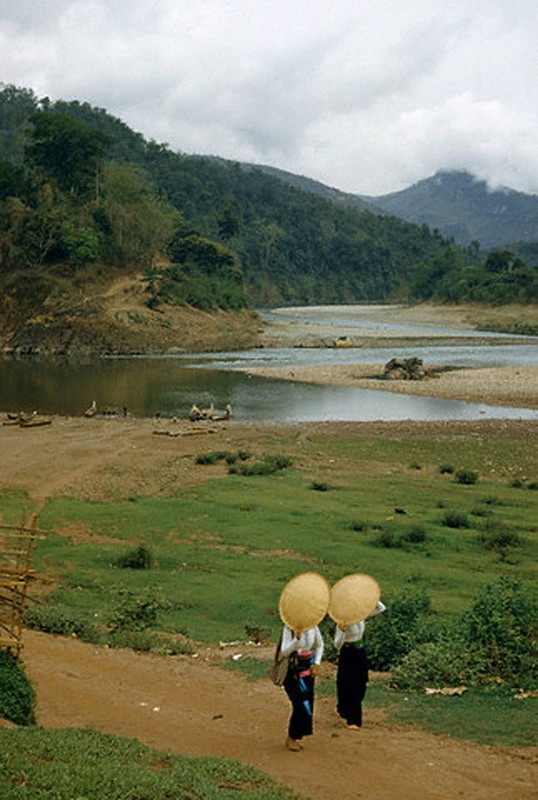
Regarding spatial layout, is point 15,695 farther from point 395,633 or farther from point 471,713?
point 395,633

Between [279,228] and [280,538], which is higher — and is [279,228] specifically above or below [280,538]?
above

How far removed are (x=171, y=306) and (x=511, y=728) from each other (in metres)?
74.4

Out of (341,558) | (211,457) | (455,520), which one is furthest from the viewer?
(211,457)

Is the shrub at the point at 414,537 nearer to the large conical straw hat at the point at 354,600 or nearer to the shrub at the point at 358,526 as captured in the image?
the shrub at the point at 358,526

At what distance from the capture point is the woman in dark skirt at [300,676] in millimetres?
8188

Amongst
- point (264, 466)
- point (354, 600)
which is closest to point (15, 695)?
point (354, 600)

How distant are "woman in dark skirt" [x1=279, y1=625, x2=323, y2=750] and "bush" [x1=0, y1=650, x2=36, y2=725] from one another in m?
2.59

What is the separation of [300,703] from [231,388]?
42279mm

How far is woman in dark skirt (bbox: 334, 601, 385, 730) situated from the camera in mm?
8750

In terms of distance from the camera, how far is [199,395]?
4734cm

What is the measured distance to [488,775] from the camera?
7.56m

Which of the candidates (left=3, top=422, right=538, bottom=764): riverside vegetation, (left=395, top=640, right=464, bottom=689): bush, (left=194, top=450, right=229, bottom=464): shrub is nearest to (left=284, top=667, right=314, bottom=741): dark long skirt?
(left=3, top=422, right=538, bottom=764): riverside vegetation

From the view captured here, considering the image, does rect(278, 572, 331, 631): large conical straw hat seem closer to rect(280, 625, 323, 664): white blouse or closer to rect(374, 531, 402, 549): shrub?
rect(280, 625, 323, 664): white blouse

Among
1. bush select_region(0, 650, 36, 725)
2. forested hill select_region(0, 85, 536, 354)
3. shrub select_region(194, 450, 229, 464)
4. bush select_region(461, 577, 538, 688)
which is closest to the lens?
bush select_region(0, 650, 36, 725)
